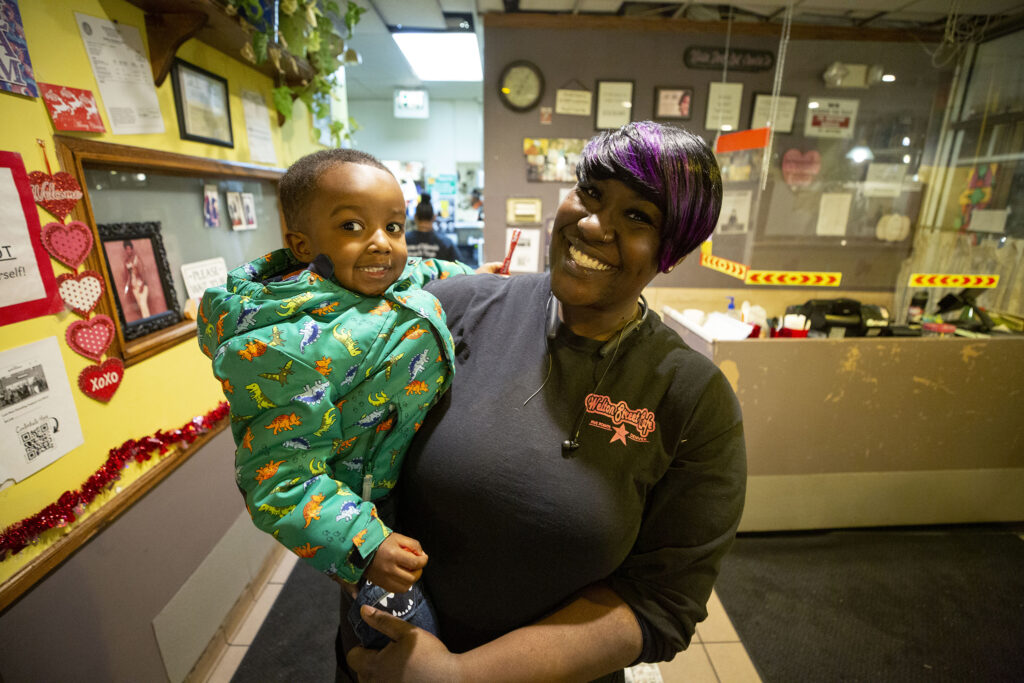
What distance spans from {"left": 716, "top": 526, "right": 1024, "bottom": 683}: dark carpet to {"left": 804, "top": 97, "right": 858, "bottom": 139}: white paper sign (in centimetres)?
244

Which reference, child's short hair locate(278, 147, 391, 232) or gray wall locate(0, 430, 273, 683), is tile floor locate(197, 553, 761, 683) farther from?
child's short hair locate(278, 147, 391, 232)

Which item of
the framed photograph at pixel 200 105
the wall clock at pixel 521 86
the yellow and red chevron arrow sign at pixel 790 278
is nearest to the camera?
the framed photograph at pixel 200 105

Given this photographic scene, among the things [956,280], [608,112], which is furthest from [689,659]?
[608,112]

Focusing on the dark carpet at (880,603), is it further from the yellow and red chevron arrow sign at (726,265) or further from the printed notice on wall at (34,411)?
the printed notice on wall at (34,411)

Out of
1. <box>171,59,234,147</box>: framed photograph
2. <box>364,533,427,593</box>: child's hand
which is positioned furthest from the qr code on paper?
<box>171,59,234,147</box>: framed photograph

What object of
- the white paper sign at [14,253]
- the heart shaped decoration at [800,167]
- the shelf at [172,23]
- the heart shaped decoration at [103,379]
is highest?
the shelf at [172,23]

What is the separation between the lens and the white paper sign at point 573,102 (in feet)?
10.1

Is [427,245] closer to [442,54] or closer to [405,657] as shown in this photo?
[442,54]

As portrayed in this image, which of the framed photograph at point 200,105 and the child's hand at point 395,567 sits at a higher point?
the framed photograph at point 200,105

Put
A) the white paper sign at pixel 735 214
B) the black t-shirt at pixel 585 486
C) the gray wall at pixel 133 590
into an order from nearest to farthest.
A: the black t-shirt at pixel 585 486
the gray wall at pixel 133 590
the white paper sign at pixel 735 214

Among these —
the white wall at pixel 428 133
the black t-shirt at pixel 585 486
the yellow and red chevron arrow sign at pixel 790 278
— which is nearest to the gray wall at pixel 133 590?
the black t-shirt at pixel 585 486

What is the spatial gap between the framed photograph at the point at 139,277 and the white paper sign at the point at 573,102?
2.49m

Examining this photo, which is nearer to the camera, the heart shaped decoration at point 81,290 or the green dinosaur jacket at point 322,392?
the green dinosaur jacket at point 322,392

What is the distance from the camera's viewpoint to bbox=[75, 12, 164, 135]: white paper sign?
3.91ft
